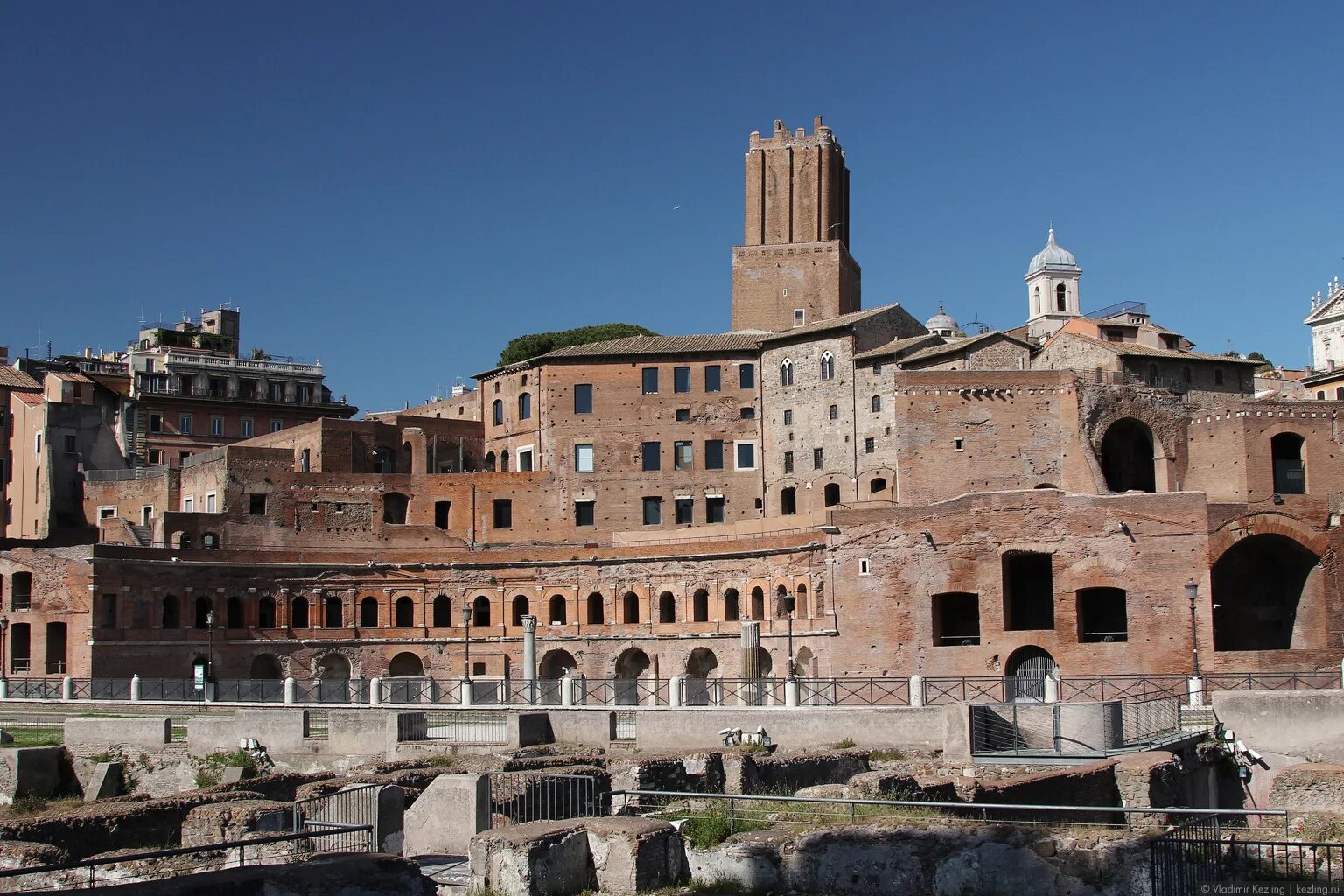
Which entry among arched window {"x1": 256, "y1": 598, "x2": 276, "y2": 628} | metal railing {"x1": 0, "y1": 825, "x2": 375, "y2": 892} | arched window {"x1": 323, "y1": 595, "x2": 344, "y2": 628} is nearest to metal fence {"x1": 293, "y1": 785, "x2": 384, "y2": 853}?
metal railing {"x1": 0, "y1": 825, "x2": 375, "y2": 892}

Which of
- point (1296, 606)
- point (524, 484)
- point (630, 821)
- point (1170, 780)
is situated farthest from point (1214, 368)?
point (630, 821)

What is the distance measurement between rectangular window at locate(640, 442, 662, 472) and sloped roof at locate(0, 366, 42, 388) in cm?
3223

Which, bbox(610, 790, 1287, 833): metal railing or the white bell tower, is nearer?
bbox(610, 790, 1287, 833): metal railing

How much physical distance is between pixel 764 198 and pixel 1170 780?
5111cm

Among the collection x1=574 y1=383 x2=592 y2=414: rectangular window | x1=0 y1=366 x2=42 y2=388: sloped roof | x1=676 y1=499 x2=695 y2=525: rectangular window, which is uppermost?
x1=0 y1=366 x2=42 y2=388: sloped roof

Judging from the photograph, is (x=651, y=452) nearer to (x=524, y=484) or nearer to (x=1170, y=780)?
(x=524, y=484)

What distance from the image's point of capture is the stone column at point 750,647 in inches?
1891

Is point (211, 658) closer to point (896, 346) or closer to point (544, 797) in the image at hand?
point (896, 346)

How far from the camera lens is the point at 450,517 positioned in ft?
210

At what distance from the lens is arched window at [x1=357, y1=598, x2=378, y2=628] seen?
6159 centimetres

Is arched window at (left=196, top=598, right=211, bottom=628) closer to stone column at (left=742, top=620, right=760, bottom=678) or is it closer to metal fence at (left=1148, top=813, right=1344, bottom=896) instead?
stone column at (left=742, top=620, right=760, bottom=678)

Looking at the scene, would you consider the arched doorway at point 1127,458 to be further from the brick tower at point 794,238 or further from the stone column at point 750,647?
the brick tower at point 794,238

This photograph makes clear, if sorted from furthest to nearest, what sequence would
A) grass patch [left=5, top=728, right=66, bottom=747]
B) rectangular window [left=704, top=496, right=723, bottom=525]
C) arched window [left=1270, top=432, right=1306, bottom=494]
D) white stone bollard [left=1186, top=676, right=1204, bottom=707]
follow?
1. rectangular window [left=704, top=496, right=723, bottom=525]
2. arched window [left=1270, top=432, right=1306, bottom=494]
3. white stone bollard [left=1186, top=676, right=1204, bottom=707]
4. grass patch [left=5, top=728, right=66, bottom=747]

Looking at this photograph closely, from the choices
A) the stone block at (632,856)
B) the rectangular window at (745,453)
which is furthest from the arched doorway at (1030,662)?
the stone block at (632,856)
